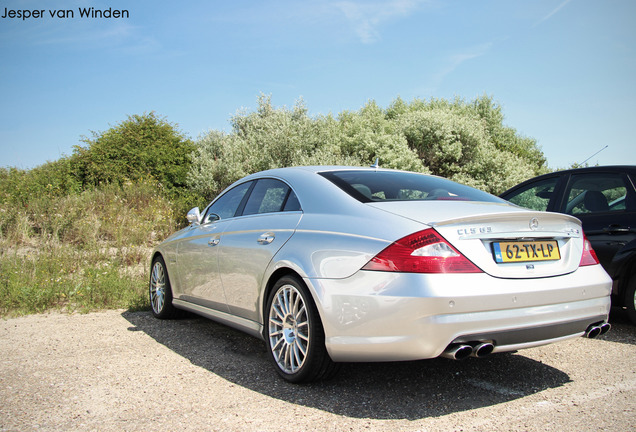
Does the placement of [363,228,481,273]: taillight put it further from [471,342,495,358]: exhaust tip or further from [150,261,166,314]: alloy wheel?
[150,261,166,314]: alloy wheel

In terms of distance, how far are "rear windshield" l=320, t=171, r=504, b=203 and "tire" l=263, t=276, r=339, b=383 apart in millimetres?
795

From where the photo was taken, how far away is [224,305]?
14.6 feet

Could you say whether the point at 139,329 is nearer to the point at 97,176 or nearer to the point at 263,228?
the point at 263,228

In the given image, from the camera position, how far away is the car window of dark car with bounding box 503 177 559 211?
19.6ft

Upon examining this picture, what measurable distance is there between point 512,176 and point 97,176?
14.5m

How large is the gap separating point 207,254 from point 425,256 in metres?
2.57

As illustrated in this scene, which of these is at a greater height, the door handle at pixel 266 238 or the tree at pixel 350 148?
the tree at pixel 350 148

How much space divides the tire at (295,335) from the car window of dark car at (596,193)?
3.65 meters

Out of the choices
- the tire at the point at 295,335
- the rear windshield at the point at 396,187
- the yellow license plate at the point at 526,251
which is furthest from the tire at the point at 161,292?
the yellow license plate at the point at 526,251

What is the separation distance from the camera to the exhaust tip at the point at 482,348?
9.32 ft

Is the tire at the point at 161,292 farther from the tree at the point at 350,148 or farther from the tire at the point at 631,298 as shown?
the tree at the point at 350,148

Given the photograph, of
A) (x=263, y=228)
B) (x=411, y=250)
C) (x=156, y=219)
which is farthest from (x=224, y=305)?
(x=156, y=219)

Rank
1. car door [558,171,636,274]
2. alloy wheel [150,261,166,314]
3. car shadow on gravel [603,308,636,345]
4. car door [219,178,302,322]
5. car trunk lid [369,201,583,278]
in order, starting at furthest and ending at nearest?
alloy wheel [150,261,166,314]
car door [558,171,636,274]
car shadow on gravel [603,308,636,345]
car door [219,178,302,322]
car trunk lid [369,201,583,278]

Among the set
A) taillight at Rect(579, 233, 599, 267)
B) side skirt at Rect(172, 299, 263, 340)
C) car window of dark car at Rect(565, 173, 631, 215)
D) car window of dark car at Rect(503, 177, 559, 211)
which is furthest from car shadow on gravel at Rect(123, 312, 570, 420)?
car window of dark car at Rect(503, 177, 559, 211)
